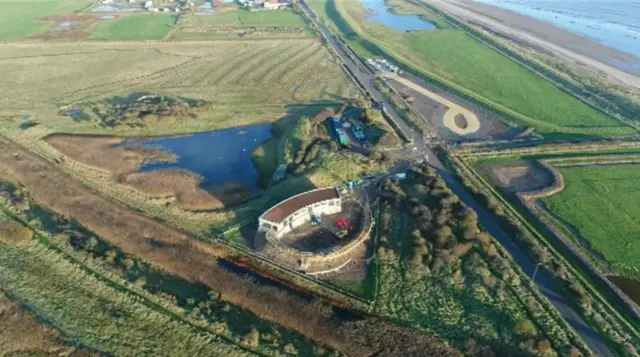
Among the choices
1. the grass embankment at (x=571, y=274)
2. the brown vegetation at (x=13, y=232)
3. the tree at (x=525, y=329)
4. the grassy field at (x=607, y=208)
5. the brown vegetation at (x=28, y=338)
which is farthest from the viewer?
the brown vegetation at (x=13, y=232)

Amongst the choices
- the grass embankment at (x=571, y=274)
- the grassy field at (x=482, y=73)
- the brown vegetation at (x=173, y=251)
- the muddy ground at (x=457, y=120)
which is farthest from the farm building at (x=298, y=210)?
the grassy field at (x=482, y=73)

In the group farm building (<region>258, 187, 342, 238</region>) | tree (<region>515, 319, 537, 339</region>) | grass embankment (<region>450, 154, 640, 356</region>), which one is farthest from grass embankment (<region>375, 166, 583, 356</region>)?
farm building (<region>258, 187, 342, 238</region>)

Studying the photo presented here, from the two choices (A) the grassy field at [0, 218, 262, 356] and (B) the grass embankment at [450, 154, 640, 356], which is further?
(B) the grass embankment at [450, 154, 640, 356]

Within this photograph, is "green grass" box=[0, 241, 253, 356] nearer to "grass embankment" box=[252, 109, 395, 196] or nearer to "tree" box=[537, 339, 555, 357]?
"grass embankment" box=[252, 109, 395, 196]

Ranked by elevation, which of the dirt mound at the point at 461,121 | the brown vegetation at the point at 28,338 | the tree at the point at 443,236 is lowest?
the brown vegetation at the point at 28,338

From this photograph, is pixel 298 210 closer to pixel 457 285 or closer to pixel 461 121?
pixel 457 285

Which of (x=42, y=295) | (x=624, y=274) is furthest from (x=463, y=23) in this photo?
(x=42, y=295)

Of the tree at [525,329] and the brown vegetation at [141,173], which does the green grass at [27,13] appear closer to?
the brown vegetation at [141,173]
